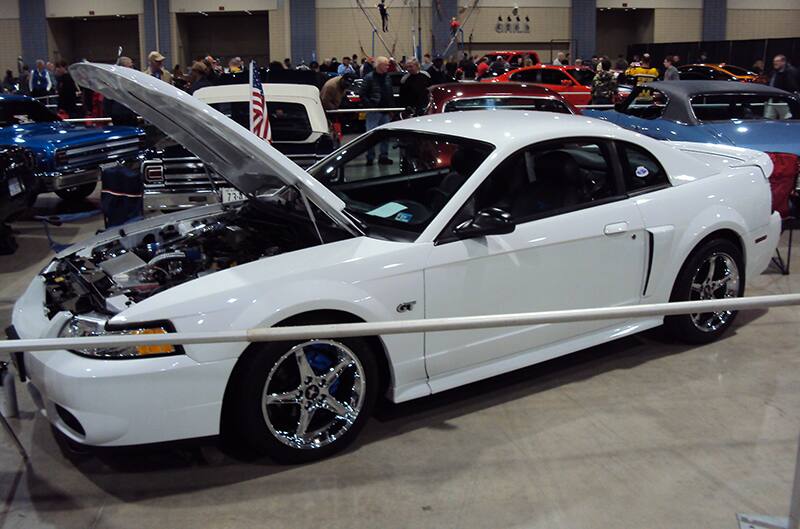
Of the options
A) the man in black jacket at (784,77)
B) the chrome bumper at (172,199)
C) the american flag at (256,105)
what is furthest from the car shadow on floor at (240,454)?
the man in black jacket at (784,77)

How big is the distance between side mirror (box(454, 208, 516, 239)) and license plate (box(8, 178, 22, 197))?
5541mm

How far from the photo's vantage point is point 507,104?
32.3 feet

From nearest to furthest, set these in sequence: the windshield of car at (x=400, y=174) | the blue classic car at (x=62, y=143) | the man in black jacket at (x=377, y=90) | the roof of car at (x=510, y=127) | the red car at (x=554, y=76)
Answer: the windshield of car at (x=400, y=174)
the roof of car at (x=510, y=127)
the blue classic car at (x=62, y=143)
the man in black jacket at (x=377, y=90)
the red car at (x=554, y=76)

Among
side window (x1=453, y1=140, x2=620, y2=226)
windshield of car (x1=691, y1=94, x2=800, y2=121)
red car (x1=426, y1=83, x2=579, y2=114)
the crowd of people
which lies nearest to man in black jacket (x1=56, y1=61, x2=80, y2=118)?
the crowd of people

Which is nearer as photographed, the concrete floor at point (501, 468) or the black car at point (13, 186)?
the concrete floor at point (501, 468)

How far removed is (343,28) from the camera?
104ft

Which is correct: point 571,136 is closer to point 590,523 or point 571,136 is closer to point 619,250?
point 619,250

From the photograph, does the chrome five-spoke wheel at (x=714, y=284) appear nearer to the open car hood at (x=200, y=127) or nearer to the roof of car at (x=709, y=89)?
the open car hood at (x=200, y=127)

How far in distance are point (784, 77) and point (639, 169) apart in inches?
403

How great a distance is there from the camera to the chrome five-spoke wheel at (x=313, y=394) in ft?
11.9

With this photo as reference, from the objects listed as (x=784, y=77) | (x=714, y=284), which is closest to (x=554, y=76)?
(x=784, y=77)

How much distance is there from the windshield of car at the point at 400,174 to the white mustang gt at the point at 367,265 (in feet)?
0.05

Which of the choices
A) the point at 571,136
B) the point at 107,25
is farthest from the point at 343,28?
the point at 571,136

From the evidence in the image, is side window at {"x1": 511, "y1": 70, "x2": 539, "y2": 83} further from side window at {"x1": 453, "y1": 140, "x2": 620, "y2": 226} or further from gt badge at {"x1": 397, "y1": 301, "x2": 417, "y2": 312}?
gt badge at {"x1": 397, "y1": 301, "x2": 417, "y2": 312}
